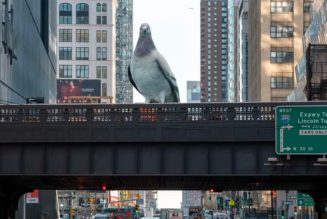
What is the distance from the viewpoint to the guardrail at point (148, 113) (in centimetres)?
3306

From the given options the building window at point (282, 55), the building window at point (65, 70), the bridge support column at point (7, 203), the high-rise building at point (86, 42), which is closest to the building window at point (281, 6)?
the building window at point (282, 55)

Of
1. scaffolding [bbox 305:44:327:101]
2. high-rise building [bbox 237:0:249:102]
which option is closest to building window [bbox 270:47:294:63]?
high-rise building [bbox 237:0:249:102]

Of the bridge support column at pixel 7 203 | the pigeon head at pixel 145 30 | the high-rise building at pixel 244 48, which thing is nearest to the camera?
the bridge support column at pixel 7 203

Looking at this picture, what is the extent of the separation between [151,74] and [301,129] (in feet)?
47.5

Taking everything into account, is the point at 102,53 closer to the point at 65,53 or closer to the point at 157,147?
the point at 65,53

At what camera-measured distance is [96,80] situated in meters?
169

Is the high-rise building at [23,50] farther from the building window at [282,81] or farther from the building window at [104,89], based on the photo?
the building window at [104,89]

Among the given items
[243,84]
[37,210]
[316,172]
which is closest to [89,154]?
[316,172]

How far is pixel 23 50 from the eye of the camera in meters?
66.9

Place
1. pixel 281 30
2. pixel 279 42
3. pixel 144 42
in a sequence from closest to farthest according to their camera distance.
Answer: pixel 144 42, pixel 281 30, pixel 279 42

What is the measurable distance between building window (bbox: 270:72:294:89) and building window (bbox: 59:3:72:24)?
6203 centimetres

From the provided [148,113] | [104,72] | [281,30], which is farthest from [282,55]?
[148,113]

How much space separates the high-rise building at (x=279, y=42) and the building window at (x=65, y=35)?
5722 centimetres

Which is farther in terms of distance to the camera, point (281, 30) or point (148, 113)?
point (281, 30)
